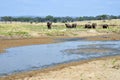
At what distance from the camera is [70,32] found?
52344 mm

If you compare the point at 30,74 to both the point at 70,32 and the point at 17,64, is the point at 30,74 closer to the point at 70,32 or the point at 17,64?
the point at 17,64

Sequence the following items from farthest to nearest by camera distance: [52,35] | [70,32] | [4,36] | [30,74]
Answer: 1. [70,32]
2. [52,35]
3. [4,36]
4. [30,74]

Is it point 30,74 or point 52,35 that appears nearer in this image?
point 30,74

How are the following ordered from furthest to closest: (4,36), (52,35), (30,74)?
1. (52,35)
2. (4,36)
3. (30,74)

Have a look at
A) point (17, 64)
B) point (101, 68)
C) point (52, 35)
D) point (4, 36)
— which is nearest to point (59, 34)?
point (52, 35)

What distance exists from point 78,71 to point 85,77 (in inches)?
70.1

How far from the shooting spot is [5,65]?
64.5 ft

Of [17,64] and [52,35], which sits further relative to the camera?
[52,35]

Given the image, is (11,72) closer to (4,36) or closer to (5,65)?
(5,65)

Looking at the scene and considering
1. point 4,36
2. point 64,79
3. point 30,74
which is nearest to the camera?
point 64,79

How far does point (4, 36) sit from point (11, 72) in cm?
2472

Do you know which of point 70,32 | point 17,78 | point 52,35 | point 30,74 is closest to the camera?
point 17,78

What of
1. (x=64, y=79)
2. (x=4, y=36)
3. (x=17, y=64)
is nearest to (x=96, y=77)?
(x=64, y=79)

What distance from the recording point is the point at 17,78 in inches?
601
